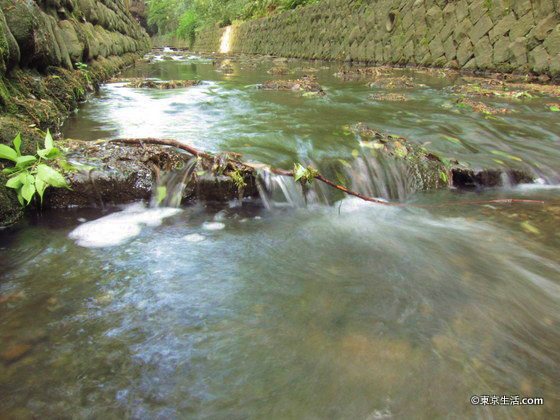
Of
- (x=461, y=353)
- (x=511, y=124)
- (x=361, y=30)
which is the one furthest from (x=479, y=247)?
(x=361, y=30)

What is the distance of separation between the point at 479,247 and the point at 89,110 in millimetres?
5583

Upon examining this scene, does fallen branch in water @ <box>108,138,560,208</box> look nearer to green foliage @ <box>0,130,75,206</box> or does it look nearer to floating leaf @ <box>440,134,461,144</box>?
green foliage @ <box>0,130,75,206</box>

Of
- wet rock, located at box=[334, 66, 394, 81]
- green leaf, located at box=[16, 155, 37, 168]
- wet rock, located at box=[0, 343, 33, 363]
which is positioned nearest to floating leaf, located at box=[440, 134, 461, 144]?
green leaf, located at box=[16, 155, 37, 168]

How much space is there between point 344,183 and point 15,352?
2.52 m

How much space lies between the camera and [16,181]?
2.23 m

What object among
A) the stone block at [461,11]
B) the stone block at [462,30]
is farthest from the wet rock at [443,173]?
the stone block at [461,11]

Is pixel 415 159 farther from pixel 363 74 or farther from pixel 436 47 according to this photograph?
pixel 436 47

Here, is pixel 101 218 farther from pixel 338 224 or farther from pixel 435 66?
pixel 435 66

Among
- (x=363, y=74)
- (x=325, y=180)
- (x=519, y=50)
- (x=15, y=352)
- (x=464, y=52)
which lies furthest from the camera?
(x=363, y=74)

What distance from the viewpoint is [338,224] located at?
8.59 feet

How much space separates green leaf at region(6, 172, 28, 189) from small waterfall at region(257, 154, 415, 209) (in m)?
1.65

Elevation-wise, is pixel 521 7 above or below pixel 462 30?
above

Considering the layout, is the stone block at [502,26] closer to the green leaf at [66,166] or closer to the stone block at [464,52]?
the stone block at [464,52]

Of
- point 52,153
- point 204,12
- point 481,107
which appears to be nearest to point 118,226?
point 52,153
